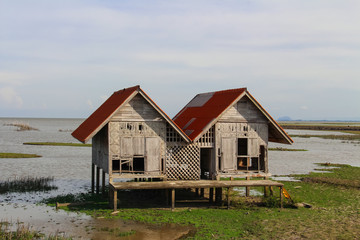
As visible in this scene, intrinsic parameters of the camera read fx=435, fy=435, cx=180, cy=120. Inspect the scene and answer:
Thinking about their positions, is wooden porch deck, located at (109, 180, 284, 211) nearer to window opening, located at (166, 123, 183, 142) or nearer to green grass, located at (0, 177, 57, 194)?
window opening, located at (166, 123, 183, 142)

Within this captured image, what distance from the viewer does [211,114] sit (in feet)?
82.7

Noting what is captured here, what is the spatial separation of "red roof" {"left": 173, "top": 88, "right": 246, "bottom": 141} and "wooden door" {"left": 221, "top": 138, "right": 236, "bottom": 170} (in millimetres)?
1623

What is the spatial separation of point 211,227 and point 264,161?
308 inches

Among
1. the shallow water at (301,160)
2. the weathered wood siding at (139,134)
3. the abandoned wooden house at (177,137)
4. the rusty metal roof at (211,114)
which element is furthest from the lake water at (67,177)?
the rusty metal roof at (211,114)

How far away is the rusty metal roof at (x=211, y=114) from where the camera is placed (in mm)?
24367

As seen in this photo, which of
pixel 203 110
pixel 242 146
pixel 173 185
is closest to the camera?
pixel 173 185

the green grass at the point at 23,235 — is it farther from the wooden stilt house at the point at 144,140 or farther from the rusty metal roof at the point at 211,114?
the rusty metal roof at the point at 211,114

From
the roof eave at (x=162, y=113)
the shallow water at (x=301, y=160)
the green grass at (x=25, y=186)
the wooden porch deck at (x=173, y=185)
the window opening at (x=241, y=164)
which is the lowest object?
the green grass at (x=25, y=186)

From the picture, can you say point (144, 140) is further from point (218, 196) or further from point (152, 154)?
point (218, 196)

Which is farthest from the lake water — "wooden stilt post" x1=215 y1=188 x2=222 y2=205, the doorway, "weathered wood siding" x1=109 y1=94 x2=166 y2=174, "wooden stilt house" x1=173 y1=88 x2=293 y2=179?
the doorway

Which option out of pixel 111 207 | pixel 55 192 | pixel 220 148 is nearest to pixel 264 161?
pixel 220 148

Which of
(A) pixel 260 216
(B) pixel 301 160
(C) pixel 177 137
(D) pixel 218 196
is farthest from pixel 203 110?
(B) pixel 301 160

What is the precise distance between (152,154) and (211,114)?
4.25 m

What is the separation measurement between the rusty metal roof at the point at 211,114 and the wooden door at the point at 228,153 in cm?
158
